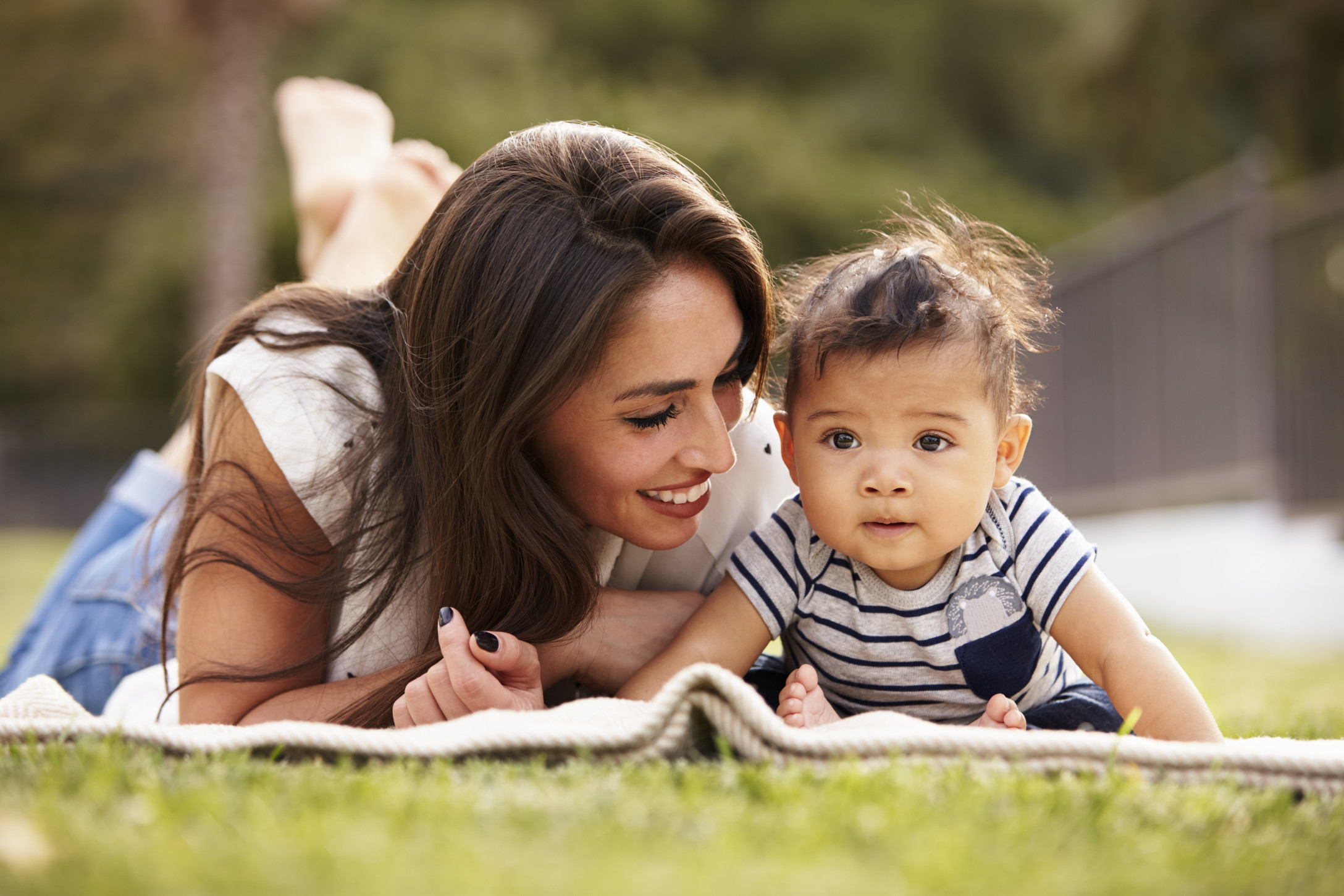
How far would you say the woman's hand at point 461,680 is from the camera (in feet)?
6.97

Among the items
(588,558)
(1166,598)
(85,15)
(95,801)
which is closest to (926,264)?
(588,558)

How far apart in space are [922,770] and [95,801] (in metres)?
1.00

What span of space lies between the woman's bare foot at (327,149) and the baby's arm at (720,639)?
293cm

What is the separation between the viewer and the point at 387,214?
4359 mm

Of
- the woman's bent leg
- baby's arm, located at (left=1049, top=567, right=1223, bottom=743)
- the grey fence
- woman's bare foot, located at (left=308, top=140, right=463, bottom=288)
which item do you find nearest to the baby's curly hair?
baby's arm, located at (left=1049, top=567, right=1223, bottom=743)

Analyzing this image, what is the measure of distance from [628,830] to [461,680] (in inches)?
34.9

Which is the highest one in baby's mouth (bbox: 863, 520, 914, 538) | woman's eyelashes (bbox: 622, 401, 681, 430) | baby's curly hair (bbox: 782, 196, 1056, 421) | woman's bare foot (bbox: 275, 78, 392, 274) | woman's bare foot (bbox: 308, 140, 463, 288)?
woman's bare foot (bbox: 275, 78, 392, 274)

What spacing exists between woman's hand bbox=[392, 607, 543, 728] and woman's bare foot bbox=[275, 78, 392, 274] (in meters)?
3.02

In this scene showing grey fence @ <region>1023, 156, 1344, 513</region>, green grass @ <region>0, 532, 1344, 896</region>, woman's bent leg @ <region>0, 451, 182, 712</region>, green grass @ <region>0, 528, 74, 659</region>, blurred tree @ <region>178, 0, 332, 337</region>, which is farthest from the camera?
blurred tree @ <region>178, 0, 332, 337</region>

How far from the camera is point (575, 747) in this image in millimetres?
1660

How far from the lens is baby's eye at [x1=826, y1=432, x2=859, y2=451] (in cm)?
230

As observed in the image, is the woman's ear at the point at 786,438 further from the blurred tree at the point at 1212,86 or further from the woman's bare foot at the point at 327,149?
the blurred tree at the point at 1212,86

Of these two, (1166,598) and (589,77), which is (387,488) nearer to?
(1166,598)

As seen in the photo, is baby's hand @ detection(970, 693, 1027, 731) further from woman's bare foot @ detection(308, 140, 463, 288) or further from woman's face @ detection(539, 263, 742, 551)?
woman's bare foot @ detection(308, 140, 463, 288)
